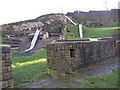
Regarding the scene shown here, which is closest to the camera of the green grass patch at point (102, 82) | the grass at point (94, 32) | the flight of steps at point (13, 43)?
the green grass patch at point (102, 82)

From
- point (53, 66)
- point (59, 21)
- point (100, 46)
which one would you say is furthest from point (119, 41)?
point (59, 21)

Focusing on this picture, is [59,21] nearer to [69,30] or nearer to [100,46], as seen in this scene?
[69,30]

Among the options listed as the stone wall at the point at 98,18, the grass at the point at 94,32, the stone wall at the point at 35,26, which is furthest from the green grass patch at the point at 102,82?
the stone wall at the point at 98,18

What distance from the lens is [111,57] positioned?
36.1ft

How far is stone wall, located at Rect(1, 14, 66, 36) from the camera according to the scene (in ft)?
87.7

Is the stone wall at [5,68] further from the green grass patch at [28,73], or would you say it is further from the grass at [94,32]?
the grass at [94,32]

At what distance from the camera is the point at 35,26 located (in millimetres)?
29000

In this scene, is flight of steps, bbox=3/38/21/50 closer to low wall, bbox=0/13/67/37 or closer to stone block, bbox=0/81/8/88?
low wall, bbox=0/13/67/37

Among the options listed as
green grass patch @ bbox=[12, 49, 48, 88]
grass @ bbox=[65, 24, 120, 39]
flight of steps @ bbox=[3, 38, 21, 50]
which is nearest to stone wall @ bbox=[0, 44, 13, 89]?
green grass patch @ bbox=[12, 49, 48, 88]

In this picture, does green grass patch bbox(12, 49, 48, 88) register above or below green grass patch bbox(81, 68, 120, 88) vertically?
below

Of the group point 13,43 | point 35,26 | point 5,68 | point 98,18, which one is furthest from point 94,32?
point 5,68

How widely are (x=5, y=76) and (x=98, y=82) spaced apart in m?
3.04

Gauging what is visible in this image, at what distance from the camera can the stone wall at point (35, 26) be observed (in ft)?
87.7

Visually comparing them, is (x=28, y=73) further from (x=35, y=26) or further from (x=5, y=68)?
(x=35, y=26)
